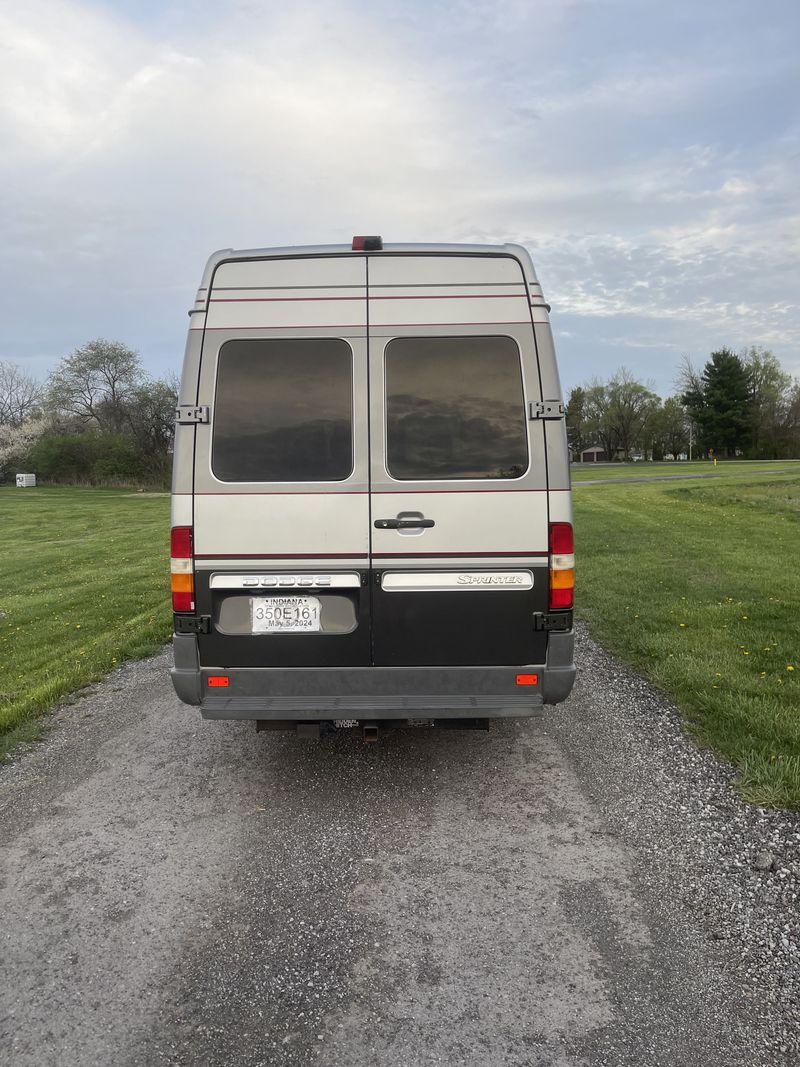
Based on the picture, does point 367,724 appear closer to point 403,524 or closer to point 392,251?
point 403,524

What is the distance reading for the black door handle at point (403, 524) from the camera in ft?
11.8

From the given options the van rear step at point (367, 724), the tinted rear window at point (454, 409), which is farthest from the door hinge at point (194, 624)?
the tinted rear window at point (454, 409)

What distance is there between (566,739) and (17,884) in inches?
124

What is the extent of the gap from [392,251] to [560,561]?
1825mm

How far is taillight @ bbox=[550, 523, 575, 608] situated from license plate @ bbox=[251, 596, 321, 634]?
120cm

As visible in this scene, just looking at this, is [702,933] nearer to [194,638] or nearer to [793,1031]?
[793,1031]

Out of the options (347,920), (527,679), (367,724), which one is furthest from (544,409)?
(347,920)

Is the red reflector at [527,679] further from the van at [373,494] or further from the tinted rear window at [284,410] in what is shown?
the tinted rear window at [284,410]

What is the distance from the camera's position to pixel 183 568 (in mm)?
3656

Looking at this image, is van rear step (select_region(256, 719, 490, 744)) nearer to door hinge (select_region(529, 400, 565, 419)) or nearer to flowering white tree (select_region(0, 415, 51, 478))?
door hinge (select_region(529, 400, 565, 419))

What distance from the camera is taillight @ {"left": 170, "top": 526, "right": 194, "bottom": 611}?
3629 mm

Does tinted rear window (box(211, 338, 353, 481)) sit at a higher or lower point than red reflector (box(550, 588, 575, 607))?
higher

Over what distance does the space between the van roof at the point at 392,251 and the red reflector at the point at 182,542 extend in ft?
4.19

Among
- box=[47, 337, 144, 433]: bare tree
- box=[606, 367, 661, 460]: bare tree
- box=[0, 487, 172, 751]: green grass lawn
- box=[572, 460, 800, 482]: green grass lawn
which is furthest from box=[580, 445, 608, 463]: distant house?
box=[0, 487, 172, 751]: green grass lawn
